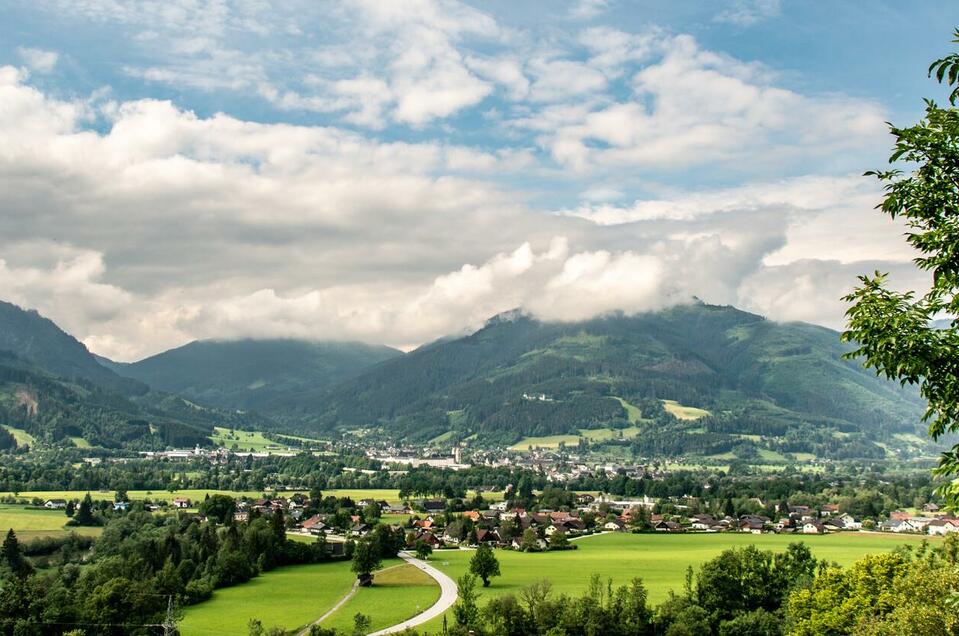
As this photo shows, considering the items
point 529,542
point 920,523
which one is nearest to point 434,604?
point 529,542

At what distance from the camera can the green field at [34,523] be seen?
109 meters

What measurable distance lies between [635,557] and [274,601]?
46958 mm

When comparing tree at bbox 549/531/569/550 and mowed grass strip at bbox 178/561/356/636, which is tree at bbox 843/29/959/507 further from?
tree at bbox 549/531/569/550

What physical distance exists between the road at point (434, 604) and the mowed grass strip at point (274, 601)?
837 cm

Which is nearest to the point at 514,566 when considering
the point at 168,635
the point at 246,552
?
the point at 246,552

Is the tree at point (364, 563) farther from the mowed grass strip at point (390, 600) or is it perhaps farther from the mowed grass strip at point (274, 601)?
the mowed grass strip at point (274, 601)

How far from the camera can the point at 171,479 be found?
19450cm

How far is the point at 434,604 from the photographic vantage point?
7294cm

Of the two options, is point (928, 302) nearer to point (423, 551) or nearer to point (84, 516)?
point (423, 551)

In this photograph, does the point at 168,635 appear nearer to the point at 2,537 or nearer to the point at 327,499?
the point at 2,537

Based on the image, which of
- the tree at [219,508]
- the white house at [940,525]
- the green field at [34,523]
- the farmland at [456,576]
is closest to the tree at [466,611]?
the farmland at [456,576]

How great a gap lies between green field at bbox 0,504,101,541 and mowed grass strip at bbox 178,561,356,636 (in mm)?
37264

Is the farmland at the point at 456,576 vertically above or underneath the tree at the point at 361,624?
underneath

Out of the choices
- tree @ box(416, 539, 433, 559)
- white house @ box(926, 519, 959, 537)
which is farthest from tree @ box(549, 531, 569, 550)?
white house @ box(926, 519, 959, 537)
